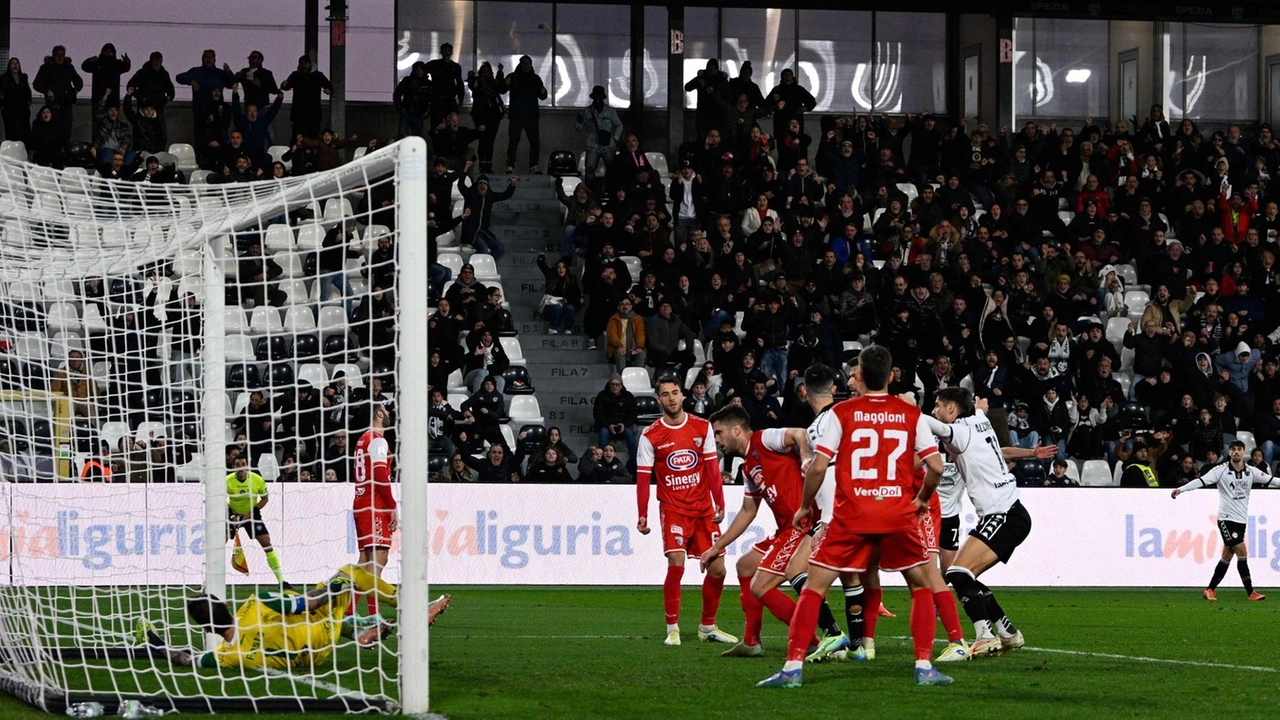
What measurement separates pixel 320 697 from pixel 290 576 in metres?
9.86

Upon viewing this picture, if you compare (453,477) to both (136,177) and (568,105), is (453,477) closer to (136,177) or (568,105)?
(136,177)

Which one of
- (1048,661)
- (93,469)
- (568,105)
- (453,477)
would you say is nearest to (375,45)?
(568,105)

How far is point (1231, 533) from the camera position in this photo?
1953 cm

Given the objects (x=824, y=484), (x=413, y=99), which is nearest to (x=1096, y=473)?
(x=413, y=99)

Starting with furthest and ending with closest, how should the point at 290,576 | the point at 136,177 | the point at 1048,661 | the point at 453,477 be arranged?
1. the point at 136,177
2. the point at 453,477
3. the point at 290,576
4. the point at 1048,661

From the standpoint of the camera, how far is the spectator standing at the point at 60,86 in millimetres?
25578

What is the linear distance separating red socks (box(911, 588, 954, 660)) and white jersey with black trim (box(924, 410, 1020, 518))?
2709 mm

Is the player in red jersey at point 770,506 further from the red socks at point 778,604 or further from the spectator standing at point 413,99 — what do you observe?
the spectator standing at point 413,99

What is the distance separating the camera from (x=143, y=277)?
1220cm

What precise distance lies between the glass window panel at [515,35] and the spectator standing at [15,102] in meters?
8.54

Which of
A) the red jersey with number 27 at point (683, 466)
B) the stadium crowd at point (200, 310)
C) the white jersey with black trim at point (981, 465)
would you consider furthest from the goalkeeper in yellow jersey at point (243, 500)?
the white jersey with black trim at point (981, 465)

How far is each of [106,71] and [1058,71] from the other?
1852 centimetres

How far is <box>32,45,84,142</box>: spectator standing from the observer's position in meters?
25.6

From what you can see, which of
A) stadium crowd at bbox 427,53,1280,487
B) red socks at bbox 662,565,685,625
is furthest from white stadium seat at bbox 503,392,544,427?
red socks at bbox 662,565,685,625
